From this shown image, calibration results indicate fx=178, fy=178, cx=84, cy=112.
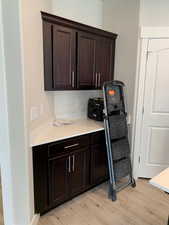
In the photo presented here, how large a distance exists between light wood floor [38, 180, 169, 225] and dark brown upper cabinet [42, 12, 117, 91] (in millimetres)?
1513

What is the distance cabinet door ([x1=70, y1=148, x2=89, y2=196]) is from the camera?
225 cm

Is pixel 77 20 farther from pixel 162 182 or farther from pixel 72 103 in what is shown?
pixel 162 182

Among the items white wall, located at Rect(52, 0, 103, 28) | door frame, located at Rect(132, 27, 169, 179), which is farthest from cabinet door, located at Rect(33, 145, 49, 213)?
white wall, located at Rect(52, 0, 103, 28)

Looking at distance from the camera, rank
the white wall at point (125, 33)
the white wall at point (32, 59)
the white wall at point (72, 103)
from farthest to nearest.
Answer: the white wall at point (72, 103) < the white wall at point (125, 33) < the white wall at point (32, 59)

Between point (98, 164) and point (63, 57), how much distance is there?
1.55 meters

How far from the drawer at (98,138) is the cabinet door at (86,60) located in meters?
0.69

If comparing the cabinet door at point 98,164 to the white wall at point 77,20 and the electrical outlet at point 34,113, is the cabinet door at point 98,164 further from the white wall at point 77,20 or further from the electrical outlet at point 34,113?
the electrical outlet at point 34,113

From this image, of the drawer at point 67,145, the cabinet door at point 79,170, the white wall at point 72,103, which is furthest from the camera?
the white wall at point 72,103

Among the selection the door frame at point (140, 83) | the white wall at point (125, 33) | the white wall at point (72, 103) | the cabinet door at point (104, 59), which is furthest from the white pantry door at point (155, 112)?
the white wall at point (72, 103)

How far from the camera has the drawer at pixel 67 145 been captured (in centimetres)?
198

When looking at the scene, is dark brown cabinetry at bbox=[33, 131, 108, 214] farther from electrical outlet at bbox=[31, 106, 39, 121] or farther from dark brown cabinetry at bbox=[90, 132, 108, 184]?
electrical outlet at bbox=[31, 106, 39, 121]

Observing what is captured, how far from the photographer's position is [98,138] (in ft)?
8.14

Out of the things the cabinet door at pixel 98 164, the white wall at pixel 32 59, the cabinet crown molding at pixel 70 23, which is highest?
the cabinet crown molding at pixel 70 23

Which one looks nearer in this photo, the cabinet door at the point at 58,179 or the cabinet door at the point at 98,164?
the cabinet door at the point at 58,179
